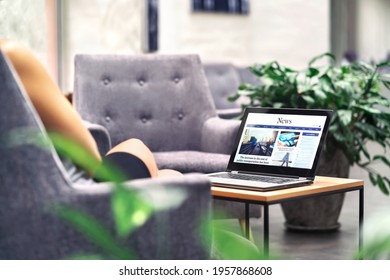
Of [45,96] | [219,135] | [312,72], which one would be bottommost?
[219,135]

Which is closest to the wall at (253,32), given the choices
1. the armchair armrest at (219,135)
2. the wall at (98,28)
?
the wall at (98,28)

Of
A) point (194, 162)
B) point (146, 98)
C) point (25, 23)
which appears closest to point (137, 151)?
point (194, 162)

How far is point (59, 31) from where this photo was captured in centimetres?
814

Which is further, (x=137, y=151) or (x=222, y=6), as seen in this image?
(x=222, y=6)

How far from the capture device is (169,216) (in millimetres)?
1774

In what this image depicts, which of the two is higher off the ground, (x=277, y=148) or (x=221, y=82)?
(x=277, y=148)

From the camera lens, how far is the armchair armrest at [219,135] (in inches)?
162

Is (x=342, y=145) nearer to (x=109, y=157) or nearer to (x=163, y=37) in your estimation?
(x=109, y=157)

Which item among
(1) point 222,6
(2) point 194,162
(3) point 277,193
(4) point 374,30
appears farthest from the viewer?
(4) point 374,30

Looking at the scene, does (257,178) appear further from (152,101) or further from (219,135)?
(152,101)

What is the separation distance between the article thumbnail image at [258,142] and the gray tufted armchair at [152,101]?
1136 millimetres

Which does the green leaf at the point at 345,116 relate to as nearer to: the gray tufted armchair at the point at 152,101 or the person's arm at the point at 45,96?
the gray tufted armchair at the point at 152,101

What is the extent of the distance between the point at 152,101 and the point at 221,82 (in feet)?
10.7

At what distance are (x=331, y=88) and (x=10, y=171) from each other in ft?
9.46
